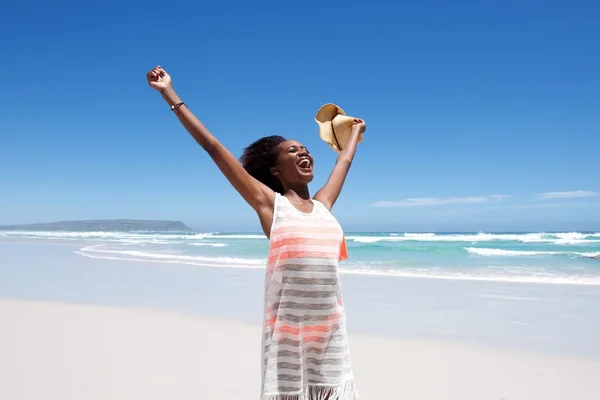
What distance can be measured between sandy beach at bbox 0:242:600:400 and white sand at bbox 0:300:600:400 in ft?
0.04

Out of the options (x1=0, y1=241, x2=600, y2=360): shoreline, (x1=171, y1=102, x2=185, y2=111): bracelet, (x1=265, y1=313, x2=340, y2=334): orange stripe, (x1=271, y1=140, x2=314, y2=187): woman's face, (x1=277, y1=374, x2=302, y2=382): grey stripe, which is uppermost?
(x1=171, y1=102, x2=185, y2=111): bracelet

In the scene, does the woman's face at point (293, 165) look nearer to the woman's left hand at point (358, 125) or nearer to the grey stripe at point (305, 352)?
the woman's left hand at point (358, 125)

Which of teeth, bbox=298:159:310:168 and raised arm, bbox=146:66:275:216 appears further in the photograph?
teeth, bbox=298:159:310:168

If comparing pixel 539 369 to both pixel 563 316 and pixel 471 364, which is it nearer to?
pixel 471 364

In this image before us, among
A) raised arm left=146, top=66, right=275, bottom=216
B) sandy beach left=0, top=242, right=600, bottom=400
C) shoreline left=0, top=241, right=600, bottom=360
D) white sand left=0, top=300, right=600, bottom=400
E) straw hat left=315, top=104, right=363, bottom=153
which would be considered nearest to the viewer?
raised arm left=146, top=66, right=275, bottom=216

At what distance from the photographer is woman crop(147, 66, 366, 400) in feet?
6.47

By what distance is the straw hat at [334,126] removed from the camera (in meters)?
2.79

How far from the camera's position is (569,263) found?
17.2 metres

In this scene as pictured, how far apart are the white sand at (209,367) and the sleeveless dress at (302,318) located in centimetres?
239

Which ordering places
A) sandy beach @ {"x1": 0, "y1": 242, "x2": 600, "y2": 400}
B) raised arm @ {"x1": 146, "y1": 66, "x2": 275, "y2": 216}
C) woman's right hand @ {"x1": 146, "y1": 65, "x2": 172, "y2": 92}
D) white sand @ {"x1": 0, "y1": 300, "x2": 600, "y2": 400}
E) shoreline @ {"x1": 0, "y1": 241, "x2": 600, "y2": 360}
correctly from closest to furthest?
raised arm @ {"x1": 146, "y1": 66, "x2": 275, "y2": 216} < woman's right hand @ {"x1": 146, "y1": 65, "x2": 172, "y2": 92} < white sand @ {"x1": 0, "y1": 300, "x2": 600, "y2": 400} < sandy beach @ {"x1": 0, "y1": 242, "x2": 600, "y2": 400} < shoreline @ {"x1": 0, "y1": 241, "x2": 600, "y2": 360}

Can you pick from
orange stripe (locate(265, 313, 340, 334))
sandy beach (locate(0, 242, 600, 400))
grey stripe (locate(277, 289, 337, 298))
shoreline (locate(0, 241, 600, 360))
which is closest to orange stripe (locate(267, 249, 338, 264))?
grey stripe (locate(277, 289, 337, 298))

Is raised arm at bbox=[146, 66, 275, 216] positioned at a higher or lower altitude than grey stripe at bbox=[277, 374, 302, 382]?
higher

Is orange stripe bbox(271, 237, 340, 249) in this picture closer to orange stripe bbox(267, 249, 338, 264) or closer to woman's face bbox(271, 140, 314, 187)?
orange stripe bbox(267, 249, 338, 264)

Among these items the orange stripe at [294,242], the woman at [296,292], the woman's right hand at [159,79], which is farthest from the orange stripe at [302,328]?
the woman's right hand at [159,79]
